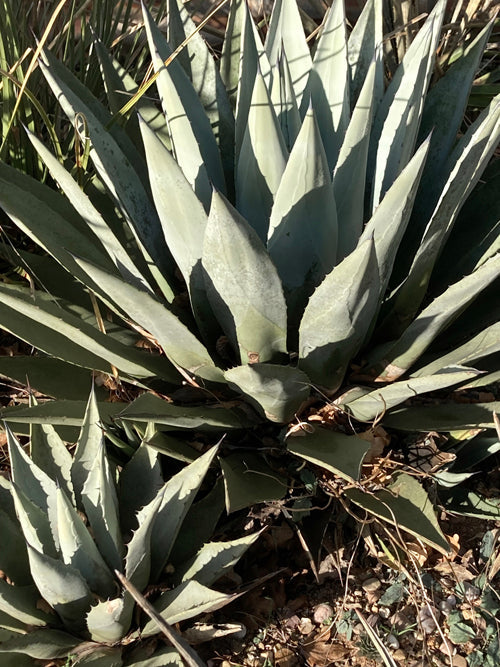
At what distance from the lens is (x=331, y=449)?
149 centimetres

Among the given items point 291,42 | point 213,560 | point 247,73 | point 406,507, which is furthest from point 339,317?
point 291,42

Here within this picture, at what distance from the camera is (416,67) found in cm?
160

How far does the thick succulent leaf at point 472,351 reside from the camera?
1465mm

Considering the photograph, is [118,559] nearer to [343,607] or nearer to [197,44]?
[343,607]

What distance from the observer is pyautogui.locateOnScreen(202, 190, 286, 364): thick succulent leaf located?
4.33ft

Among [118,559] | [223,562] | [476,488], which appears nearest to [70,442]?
[118,559]

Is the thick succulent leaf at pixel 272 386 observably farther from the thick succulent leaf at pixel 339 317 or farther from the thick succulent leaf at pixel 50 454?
the thick succulent leaf at pixel 50 454

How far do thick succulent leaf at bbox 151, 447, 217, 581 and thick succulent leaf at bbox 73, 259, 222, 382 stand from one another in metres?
0.21

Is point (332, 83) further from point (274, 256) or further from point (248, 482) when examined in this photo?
point (248, 482)

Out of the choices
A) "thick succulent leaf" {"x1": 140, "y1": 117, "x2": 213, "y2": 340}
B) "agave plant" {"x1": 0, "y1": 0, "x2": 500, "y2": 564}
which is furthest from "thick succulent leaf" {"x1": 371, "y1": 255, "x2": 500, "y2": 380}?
"thick succulent leaf" {"x1": 140, "y1": 117, "x2": 213, "y2": 340}

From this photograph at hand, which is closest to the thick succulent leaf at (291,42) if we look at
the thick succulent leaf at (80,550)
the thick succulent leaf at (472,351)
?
the thick succulent leaf at (472,351)

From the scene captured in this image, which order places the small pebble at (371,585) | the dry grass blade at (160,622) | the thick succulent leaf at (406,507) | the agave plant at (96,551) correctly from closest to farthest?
the dry grass blade at (160,622) < the agave plant at (96,551) < the thick succulent leaf at (406,507) < the small pebble at (371,585)

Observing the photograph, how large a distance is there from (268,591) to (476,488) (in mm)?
539

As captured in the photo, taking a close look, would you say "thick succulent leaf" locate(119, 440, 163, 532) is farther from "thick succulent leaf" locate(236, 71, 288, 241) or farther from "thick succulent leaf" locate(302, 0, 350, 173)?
"thick succulent leaf" locate(302, 0, 350, 173)
